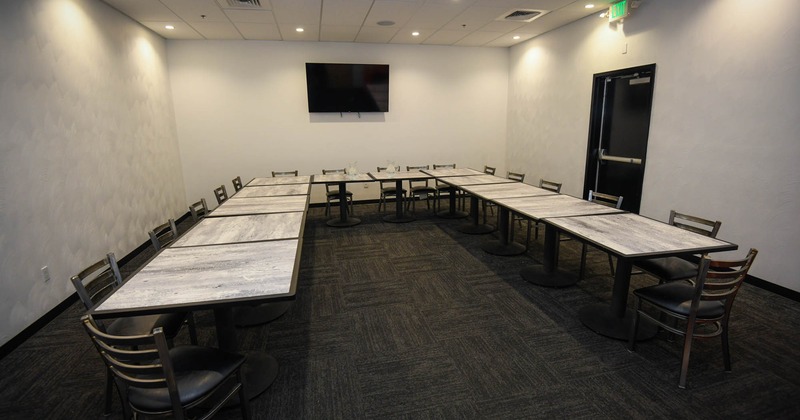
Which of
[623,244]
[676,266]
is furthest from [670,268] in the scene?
[623,244]

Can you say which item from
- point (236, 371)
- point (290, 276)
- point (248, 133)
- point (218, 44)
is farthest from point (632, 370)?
point (218, 44)

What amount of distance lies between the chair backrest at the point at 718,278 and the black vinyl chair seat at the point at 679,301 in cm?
8

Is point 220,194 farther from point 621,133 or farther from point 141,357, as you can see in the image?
point 621,133

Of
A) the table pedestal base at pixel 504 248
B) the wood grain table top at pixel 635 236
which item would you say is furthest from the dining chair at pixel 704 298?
the table pedestal base at pixel 504 248

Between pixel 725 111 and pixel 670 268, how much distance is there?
2009 mm

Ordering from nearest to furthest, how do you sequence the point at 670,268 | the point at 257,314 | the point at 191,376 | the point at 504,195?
the point at 191,376, the point at 670,268, the point at 257,314, the point at 504,195

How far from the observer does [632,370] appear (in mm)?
2400

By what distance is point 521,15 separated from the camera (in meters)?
5.32

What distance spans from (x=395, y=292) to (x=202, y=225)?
1.74m

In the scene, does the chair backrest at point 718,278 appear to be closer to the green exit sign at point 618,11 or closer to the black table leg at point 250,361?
the black table leg at point 250,361

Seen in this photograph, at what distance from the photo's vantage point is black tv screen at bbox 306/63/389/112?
22.1 ft

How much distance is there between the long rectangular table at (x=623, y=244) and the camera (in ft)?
7.71

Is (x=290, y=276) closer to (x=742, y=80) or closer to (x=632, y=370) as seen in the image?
(x=632, y=370)

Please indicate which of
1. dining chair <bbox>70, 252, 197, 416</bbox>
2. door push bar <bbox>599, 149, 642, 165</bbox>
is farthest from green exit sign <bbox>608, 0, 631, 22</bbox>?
dining chair <bbox>70, 252, 197, 416</bbox>
